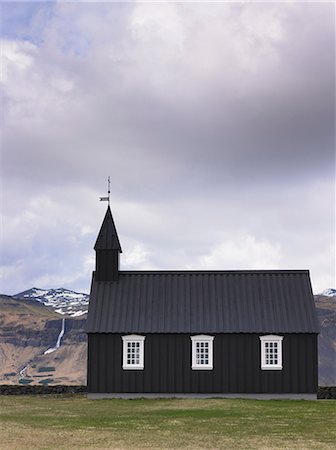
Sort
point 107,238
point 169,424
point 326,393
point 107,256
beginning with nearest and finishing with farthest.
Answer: point 169,424 < point 326,393 < point 107,256 < point 107,238

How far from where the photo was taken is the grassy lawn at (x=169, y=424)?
86.1 ft

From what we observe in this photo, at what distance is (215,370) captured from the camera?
46406 millimetres

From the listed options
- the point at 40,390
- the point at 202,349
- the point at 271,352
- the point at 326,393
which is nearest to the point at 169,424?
the point at 202,349

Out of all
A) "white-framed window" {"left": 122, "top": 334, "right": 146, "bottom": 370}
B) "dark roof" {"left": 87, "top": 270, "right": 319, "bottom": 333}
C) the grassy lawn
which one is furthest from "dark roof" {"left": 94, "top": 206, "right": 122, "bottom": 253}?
the grassy lawn

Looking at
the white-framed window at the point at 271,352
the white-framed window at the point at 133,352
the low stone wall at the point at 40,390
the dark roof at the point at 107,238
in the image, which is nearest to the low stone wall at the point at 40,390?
the low stone wall at the point at 40,390

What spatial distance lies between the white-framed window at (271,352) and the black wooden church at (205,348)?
6 centimetres

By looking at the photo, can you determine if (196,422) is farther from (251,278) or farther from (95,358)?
(251,278)

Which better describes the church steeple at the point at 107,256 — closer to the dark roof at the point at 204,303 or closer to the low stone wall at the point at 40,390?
the dark roof at the point at 204,303

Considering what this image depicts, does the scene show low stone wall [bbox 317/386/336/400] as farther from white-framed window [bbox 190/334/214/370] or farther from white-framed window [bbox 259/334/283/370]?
white-framed window [bbox 190/334/214/370]

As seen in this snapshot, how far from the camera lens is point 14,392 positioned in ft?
171

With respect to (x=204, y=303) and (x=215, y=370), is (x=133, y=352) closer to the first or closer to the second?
(x=215, y=370)

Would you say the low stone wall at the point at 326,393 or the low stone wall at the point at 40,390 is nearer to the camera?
the low stone wall at the point at 326,393

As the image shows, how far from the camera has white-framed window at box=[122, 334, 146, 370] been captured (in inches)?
1839

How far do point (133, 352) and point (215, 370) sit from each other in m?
5.14
